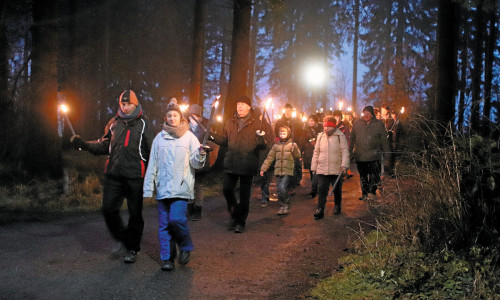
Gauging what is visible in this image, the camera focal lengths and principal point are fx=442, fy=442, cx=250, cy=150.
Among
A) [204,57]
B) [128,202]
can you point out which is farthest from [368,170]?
[204,57]

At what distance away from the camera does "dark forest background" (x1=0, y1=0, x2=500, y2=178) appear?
40.7 feet

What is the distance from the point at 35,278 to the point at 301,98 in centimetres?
4806

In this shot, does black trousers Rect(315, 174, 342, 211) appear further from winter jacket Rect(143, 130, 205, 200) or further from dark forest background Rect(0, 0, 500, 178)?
winter jacket Rect(143, 130, 205, 200)

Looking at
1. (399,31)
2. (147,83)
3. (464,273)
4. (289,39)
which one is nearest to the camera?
(464,273)

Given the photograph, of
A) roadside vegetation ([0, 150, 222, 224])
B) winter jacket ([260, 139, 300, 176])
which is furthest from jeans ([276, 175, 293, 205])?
roadside vegetation ([0, 150, 222, 224])

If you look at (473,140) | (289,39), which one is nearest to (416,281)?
(473,140)

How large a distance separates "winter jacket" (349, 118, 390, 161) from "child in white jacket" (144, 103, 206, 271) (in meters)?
5.70

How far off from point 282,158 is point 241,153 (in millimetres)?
2105

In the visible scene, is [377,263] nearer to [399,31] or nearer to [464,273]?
[464,273]

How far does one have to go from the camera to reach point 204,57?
3039cm

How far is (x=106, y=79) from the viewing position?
2602 centimetres

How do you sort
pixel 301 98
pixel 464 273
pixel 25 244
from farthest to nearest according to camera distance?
pixel 301 98 → pixel 25 244 → pixel 464 273

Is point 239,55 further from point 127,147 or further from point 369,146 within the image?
point 127,147

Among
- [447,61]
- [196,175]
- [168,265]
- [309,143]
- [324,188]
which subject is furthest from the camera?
[447,61]
